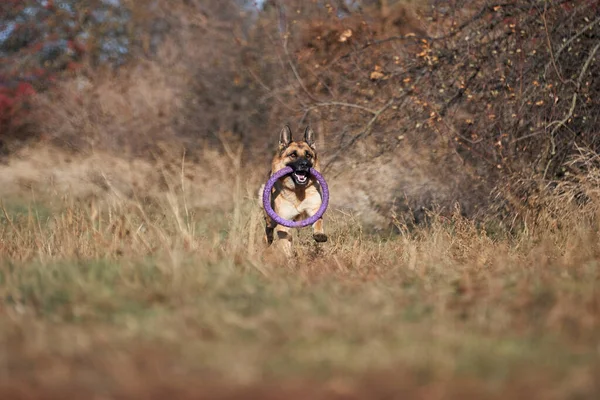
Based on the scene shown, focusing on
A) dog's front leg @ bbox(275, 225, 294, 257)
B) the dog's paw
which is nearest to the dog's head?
dog's front leg @ bbox(275, 225, 294, 257)

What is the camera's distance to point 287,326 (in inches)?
173

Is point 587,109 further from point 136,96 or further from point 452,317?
point 136,96

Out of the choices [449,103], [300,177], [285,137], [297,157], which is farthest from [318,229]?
[449,103]

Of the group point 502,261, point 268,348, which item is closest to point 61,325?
point 268,348

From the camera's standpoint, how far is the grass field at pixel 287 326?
146 inches

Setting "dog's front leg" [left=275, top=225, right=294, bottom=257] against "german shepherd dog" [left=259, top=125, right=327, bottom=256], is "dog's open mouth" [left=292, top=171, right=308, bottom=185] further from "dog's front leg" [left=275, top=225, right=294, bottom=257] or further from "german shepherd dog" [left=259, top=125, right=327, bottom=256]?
"dog's front leg" [left=275, top=225, right=294, bottom=257]

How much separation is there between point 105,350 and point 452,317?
1930 mm

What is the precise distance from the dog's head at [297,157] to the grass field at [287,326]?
2057 millimetres

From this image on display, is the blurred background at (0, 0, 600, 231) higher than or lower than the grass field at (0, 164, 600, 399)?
higher

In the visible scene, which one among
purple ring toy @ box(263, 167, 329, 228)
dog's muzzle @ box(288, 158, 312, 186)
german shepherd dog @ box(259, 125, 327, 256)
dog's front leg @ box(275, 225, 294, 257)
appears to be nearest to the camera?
dog's front leg @ box(275, 225, 294, 257)

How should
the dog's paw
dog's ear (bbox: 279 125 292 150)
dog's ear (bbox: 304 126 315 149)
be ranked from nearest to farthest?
the dog's paw < dog's ear (bbox: 279 125 292 150) < dog's ear (bbox: 304 126 315 149)

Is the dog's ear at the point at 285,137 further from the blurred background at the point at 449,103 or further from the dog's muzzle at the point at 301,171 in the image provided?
the blurred background at the point at 449,103

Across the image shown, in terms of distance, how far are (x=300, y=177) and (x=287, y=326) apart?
482cm

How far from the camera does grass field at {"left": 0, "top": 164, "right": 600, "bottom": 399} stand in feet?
12.2
